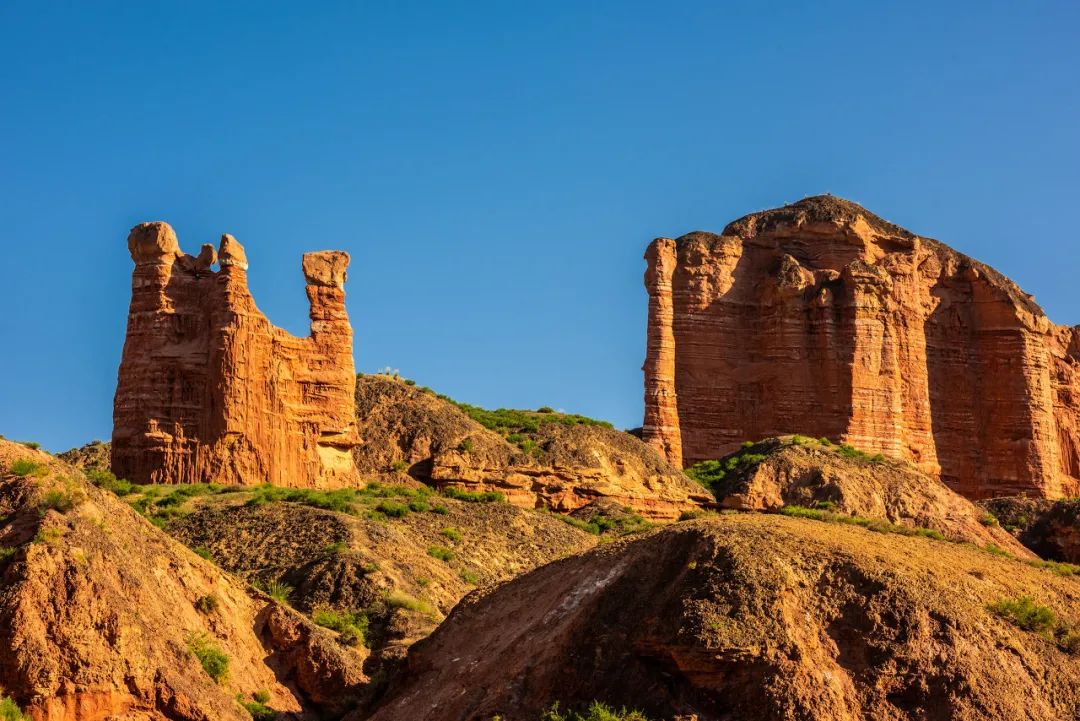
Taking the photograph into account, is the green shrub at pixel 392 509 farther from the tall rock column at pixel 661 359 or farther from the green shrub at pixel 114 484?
the tall rock column at pixel 661 359

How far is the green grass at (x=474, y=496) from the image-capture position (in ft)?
182

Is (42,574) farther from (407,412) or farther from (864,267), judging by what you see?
(864,267)

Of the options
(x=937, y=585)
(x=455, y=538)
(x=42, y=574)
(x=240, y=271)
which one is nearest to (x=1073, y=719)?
(x=937, y=585)

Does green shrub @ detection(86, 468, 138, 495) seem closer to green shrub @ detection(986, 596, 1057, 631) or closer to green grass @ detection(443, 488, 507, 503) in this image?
green grass @ detection(443, 488, 507, 503)

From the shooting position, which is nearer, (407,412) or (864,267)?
(407,412)

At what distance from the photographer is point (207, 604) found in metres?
29.9

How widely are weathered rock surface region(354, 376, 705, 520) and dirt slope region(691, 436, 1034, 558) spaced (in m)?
Result: 2.15

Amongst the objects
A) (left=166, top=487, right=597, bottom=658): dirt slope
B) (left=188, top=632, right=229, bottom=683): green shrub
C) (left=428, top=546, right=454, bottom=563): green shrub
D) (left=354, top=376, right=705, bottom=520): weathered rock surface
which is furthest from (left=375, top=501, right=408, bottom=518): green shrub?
(left=188, top=632, right=229, bottom=683): green shrub

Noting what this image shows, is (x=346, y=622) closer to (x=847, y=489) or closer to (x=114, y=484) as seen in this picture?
(x=114, y=484)

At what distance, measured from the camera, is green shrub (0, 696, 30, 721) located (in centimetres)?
2428

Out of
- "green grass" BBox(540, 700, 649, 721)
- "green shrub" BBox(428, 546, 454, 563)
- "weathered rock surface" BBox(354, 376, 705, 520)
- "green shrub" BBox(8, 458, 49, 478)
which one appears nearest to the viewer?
"green grass" BBox(540, 700, 649, 721)

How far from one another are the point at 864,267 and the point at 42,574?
181 ft

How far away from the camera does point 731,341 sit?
7675 centimetres

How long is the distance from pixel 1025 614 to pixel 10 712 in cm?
1390
